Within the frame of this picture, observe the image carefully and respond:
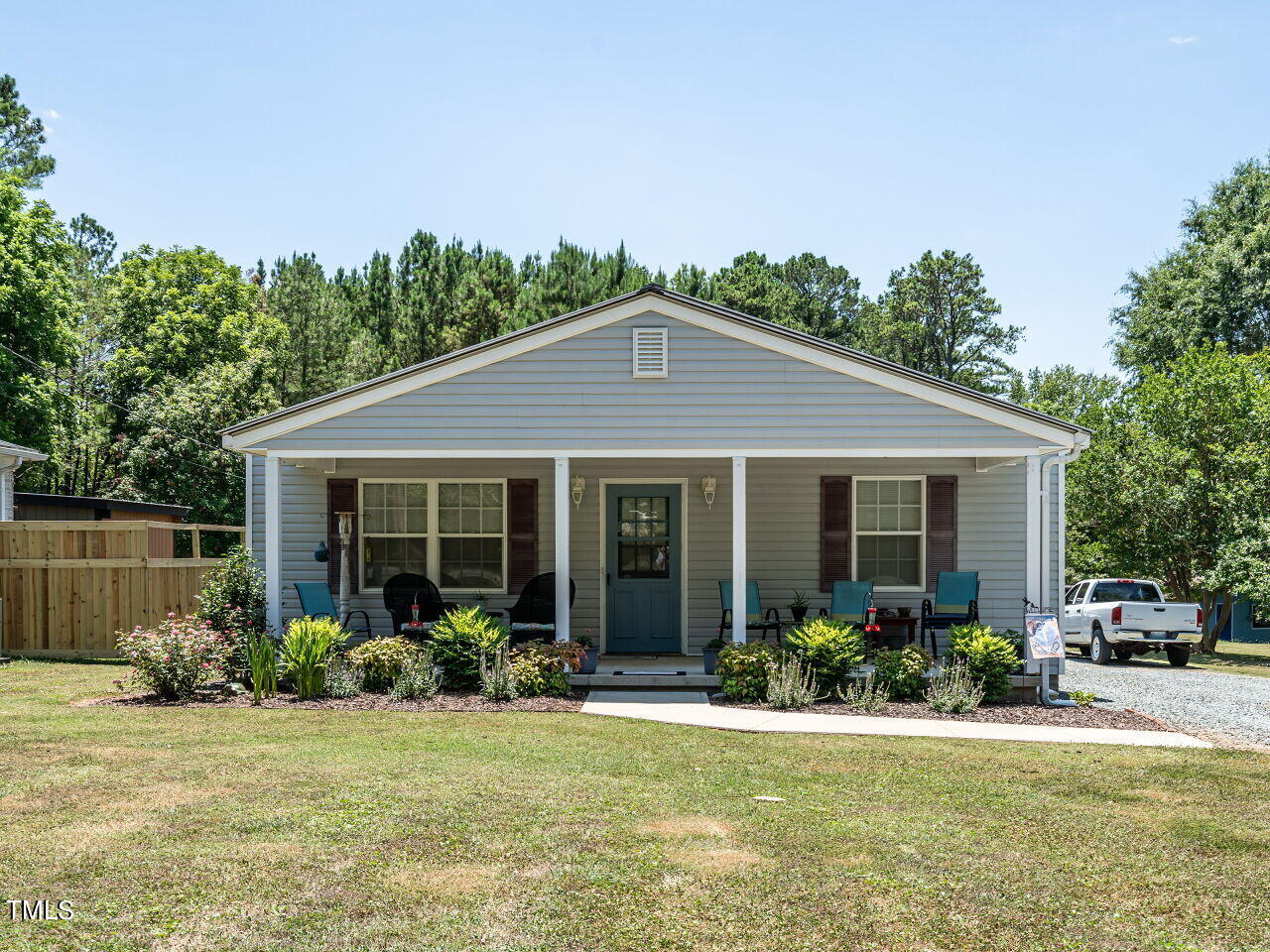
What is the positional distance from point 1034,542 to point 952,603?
4.19 feet

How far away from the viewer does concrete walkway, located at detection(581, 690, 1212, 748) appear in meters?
8.69

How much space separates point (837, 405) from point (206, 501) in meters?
19.1

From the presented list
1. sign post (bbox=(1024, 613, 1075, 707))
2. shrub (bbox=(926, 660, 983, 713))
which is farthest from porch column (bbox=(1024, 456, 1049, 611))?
shrub (bbox=(926, 660, 983, 713))

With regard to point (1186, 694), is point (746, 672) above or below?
above

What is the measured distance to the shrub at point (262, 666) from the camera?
9836 millimetres

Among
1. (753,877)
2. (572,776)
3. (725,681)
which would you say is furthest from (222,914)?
(725,681)

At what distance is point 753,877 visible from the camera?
15.4 ft

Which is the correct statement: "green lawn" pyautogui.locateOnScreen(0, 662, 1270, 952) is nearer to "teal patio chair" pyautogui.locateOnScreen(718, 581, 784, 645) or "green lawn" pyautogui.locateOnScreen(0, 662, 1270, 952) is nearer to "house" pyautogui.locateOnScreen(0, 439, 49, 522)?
"teal patio chair" pyautogui.locateOnScreen(718, 581, 784, 645)

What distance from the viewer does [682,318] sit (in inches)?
437

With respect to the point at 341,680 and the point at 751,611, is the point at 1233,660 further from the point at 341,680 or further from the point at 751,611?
the point at 341,680

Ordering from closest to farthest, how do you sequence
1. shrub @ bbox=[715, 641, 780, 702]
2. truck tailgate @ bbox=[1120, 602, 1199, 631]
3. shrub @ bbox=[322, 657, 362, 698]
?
1. shrub @ bbox=[322, 657, 362, 698]
2. shrub @ bbox=[715, 641, 780, 702]
3. truck tailgate @ bbox=[1120, 602, 1199, 631]

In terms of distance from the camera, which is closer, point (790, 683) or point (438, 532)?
point (790, 683)

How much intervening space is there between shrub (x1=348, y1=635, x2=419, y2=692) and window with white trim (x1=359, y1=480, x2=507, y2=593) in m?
2.13

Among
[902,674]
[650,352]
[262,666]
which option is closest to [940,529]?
[902,674]
